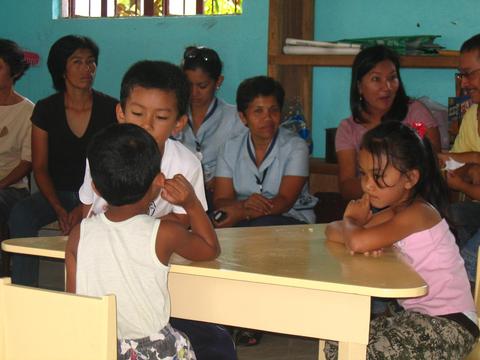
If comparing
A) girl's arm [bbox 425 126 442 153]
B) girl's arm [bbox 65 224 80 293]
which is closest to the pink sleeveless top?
girl's arm [bbox 65 224 80 293]

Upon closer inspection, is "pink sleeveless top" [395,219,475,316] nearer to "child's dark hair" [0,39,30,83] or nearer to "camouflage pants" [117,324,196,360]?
"camouflage pants" [117,324,196,360]

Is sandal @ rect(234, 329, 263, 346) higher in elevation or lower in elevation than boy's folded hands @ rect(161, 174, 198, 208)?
lower

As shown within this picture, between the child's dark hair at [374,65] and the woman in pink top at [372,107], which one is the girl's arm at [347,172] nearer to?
the woman in pink top at [372,107]

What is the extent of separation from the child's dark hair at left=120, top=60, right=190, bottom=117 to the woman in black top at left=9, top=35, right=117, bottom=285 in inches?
50.2

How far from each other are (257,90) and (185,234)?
1652 mm

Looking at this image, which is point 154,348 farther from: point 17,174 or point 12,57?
point 12,57

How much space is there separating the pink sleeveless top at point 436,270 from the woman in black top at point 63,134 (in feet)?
6.53

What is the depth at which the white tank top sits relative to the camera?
1978 millimetres

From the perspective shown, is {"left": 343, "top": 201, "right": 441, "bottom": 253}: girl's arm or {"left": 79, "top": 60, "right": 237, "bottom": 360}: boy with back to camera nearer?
{"left": 343, "top": 201, "right": 441, "bottom": 253}: girl's arm

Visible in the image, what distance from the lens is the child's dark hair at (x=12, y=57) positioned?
4.30m

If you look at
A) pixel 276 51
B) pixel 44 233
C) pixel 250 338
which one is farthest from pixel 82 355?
pixel 44 233

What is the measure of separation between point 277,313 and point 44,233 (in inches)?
133

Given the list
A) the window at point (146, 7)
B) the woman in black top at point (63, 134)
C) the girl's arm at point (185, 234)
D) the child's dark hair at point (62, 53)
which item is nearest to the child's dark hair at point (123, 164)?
the girl's arm at point (185, 234)

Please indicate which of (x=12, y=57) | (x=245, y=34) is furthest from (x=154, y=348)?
(x=245, y=34)
